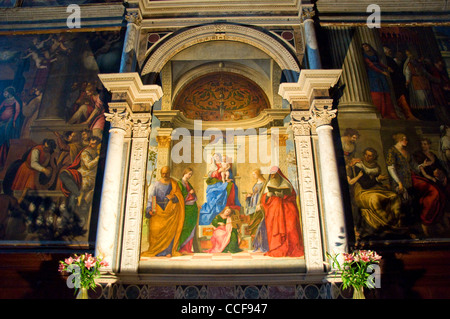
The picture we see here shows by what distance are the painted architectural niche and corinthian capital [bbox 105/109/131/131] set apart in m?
0.82

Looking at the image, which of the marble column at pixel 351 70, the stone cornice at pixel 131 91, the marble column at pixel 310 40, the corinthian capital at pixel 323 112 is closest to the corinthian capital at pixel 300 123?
the corinthian capital at pixel 323 112

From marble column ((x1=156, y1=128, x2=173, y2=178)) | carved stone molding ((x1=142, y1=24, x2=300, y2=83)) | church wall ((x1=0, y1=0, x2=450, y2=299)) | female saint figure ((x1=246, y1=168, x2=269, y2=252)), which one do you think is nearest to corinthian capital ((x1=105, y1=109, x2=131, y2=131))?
church wall ((x1=0, y1=0, x2=450, y2=299))

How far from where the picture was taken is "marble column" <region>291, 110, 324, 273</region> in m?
6.81

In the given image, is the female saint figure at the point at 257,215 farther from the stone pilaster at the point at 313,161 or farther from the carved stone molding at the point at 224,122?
the carved stone molding at the point at 224,122

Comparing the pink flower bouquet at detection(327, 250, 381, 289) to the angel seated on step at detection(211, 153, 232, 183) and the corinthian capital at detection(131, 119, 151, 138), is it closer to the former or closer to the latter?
the angel seated on step at detection(211, 153, 232, 183)

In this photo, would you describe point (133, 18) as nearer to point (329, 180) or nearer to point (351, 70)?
point (351, 70)

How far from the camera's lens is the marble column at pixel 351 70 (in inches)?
321

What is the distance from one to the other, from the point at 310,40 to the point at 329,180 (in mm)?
3874

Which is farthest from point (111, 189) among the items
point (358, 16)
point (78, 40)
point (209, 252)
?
point (358, 16)

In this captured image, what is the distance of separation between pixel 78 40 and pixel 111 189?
4957 mm

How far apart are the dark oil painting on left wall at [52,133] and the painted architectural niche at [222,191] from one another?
1506mm

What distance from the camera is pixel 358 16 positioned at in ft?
30.3

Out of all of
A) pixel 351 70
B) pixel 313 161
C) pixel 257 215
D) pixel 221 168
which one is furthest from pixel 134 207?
pixel 351 70

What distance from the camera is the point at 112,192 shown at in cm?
698
